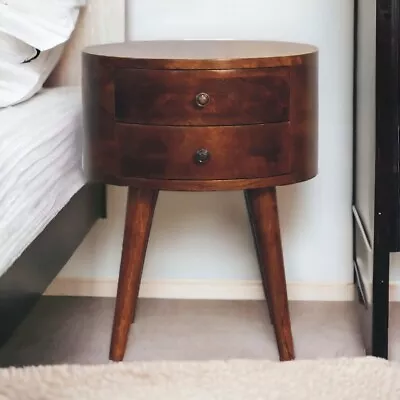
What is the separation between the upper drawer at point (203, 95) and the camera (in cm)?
137

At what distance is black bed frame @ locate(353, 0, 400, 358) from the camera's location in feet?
4.53

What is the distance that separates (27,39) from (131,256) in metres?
0.46

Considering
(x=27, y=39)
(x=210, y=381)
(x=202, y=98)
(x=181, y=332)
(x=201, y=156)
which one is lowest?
(x=181, y=332)

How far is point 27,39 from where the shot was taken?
150 centimetres

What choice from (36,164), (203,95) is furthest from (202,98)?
(36,164)

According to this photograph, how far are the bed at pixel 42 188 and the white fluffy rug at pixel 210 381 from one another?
32 cm

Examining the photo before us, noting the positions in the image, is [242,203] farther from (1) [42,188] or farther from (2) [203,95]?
(1) [42,188]

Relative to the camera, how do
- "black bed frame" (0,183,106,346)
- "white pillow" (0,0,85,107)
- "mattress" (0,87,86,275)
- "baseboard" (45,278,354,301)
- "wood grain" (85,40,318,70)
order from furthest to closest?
1. "baseboard" (45,278,354,301)
2. "white pillow" (0,0,85,107)
3. "wood grain" (85,40,318,70)
4. "black bed frame" (0,183,106,346)
5. "mattress" (0,87,86,275)

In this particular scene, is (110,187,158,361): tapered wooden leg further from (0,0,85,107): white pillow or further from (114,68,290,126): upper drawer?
(0,0,85,107): white pillow

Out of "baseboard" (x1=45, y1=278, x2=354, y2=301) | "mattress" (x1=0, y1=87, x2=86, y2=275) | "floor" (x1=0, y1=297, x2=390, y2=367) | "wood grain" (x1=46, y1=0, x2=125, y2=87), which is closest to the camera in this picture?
"mattress" (x1=0, y1=87, x2=86, y2=275)

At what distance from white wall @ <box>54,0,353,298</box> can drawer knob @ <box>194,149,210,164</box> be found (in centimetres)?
51

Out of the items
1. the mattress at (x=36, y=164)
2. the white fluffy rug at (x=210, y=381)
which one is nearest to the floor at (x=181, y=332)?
the mattress at (x=36, y=164)

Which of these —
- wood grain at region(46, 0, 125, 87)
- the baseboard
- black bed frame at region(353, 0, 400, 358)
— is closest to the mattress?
wood grain at region(46, 0, 125, 87)

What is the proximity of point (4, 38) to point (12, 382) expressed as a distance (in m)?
0.88
